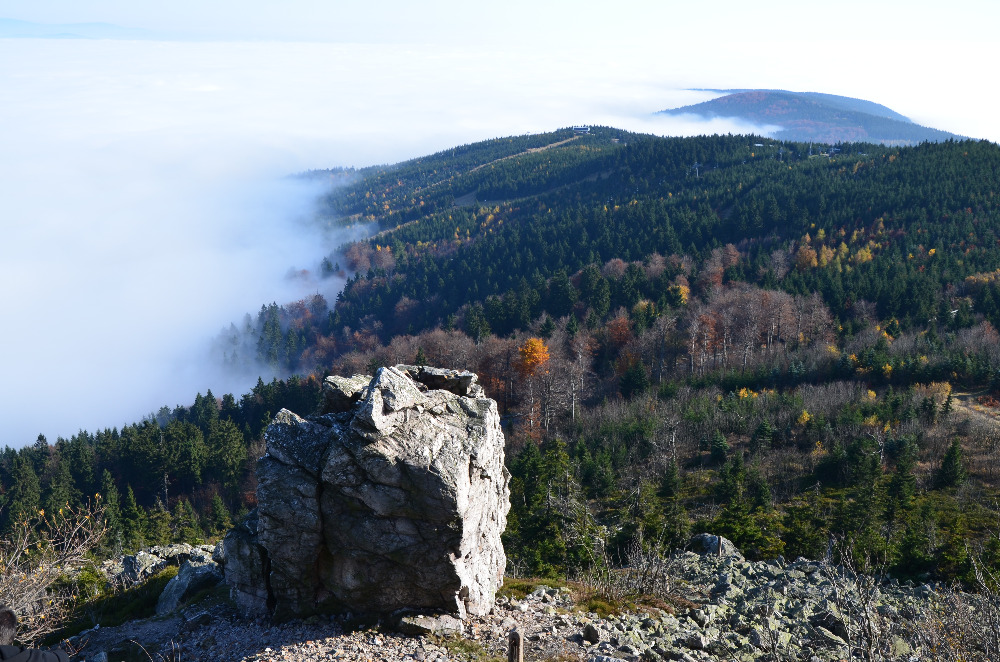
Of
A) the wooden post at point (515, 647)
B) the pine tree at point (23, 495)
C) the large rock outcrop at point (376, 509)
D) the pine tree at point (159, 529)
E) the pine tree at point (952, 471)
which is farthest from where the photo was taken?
the pine tree at point (23, 495)

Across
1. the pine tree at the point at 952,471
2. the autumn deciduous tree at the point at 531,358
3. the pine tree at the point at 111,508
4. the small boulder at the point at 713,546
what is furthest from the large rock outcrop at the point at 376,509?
the autumn deciduous tree at the point at 531,358

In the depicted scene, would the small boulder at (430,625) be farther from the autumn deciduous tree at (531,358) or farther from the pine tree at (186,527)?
the autumn deciduous tree at (531,358)

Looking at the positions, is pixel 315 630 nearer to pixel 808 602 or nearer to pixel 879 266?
pixel 808 602

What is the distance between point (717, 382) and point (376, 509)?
184 feet

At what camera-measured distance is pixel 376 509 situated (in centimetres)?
1788

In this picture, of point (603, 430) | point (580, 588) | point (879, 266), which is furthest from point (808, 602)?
point (879, 266)

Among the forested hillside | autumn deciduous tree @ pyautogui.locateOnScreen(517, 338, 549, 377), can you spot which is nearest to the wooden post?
the forested hillside

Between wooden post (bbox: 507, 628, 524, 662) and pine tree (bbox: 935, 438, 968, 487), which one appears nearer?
wooden post (bbox: 507, 628, 524, 662)

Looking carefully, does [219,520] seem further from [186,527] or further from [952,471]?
[952,471]

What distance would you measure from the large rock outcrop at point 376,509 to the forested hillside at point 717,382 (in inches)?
510

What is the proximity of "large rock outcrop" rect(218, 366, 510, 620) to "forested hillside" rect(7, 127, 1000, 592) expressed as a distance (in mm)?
12961

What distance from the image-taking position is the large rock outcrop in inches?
696

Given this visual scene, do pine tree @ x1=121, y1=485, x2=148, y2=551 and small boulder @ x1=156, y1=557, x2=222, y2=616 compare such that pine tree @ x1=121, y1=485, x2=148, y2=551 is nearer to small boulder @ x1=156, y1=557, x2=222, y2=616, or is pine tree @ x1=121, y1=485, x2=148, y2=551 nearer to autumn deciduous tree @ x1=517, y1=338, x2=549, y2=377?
small boulder @ x1=156, y1=557, x2=222, y2=616

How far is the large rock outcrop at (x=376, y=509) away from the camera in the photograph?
1769cm
